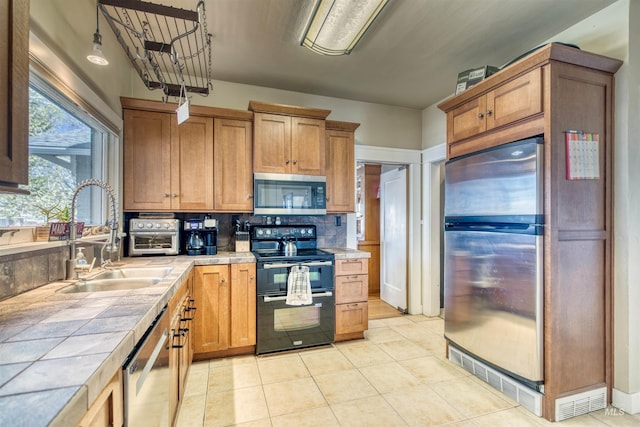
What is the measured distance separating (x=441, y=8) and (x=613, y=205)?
1.73 metres

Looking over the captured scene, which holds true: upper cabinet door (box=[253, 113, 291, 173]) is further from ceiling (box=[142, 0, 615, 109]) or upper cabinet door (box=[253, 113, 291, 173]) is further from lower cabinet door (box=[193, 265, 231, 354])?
lower cabinet door (box=[193, 265, 231, 354])

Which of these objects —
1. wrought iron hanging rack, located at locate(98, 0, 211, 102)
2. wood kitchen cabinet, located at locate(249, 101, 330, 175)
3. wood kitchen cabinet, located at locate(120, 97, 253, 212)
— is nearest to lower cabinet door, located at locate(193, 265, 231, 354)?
wood kitchen cabinet, located at locate(120, 97, 253, 212)

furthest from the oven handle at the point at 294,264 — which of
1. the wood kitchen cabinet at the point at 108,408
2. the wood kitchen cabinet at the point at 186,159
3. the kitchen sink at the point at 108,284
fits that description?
the wood kitchen cabinet at the point at 108,408

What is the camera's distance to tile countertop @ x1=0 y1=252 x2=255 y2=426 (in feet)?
1.84

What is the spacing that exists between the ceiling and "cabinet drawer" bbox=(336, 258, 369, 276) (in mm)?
1858

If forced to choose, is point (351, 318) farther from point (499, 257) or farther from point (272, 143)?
point (272, 143)

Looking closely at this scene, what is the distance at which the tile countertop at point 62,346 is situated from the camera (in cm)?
56

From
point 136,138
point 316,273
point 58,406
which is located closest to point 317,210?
point 316,273

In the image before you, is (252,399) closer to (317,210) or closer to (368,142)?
(317,210)

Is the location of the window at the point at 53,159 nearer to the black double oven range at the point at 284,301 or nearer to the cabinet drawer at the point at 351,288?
the black double oven range at the point at 284,301

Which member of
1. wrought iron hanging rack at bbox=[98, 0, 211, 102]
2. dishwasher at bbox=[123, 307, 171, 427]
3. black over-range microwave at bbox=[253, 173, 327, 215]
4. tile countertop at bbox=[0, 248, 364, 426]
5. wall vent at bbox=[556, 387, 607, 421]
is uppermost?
wrought iron hanging rack at bbox=[98, 0, 211, 102]

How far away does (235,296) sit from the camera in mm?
2605

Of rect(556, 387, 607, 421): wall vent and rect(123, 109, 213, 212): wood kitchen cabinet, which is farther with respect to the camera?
rect(123, 109, 213, 212): wood kitchen cabinet

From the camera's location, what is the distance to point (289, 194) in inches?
118
